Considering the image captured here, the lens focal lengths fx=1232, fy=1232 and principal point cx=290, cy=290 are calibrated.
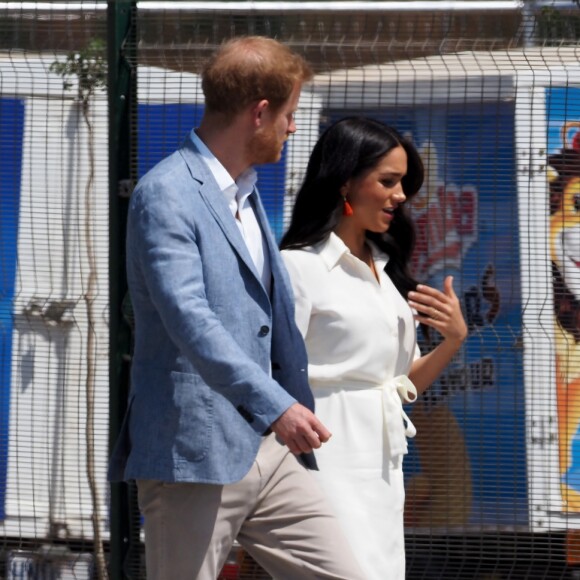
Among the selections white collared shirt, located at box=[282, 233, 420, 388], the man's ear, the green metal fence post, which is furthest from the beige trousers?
the green metal fence post

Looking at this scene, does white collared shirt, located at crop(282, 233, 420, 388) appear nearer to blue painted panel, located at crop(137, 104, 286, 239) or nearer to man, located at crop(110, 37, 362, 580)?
man, located at crop(110, 37, 362, 580)

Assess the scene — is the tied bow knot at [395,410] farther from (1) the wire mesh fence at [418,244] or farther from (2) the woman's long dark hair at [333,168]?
(1) the wire mesh fence at [418,244]

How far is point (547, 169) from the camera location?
4.52 metres

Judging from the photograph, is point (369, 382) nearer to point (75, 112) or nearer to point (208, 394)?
point (208, 394)

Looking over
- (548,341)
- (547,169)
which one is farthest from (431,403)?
(547,169)

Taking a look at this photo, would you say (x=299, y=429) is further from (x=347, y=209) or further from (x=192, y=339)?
(x=347, y=209)

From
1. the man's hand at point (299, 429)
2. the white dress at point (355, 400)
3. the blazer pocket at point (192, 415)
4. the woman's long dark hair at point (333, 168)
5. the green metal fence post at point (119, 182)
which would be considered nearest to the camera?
the man's hand at point (299, 429)

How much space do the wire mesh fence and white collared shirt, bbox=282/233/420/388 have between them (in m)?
1.07

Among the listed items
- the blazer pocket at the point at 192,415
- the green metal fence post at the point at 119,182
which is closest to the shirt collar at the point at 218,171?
the blazer pocket at the point at 192,415

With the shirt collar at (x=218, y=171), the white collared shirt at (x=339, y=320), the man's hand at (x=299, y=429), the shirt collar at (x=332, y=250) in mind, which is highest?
the shirt collar at (x=218, y=171)

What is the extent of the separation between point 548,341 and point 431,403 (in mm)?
487

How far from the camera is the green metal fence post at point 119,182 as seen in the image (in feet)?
14.5

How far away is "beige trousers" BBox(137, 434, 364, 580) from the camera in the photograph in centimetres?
293

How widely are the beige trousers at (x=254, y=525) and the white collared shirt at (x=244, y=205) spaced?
1.44 feet
